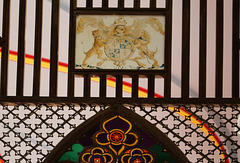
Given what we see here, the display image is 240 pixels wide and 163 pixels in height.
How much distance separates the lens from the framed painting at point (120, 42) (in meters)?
4.51

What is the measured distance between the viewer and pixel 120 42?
454 cm

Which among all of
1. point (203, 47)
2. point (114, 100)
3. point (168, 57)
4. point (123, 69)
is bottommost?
point (114, 100)

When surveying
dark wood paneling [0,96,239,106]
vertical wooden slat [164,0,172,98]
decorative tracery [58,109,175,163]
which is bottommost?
decorative tracery [58,109,175,163]

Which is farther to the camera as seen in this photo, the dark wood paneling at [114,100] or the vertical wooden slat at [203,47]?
the vertical wooden slat at [203,47]

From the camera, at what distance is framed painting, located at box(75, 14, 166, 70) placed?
4508 millimetres

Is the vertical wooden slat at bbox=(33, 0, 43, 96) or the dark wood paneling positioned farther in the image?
the vertical wooden slat at bbox=(33, 0, 43, 96)

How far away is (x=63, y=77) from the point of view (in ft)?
23.6

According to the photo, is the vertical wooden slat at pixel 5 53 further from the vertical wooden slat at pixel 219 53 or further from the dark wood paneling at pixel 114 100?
the vertical wooden slat at pixel 219 53

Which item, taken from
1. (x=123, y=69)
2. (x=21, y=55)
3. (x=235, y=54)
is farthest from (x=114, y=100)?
(x=235, y=54)

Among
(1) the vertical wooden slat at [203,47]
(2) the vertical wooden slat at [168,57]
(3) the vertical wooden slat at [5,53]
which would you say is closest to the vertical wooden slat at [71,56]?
(3) the vertical wooden slat at [5,53]

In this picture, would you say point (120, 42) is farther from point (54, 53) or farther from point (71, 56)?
point (54, 53)

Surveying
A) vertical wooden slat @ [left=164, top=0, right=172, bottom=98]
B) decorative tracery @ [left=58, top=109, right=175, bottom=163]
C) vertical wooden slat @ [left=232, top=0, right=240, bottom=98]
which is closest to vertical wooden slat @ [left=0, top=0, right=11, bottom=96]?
decorative tracery @ [left=58, top=109, right=175, bottom=163]

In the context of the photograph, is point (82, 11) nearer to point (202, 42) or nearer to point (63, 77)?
point (202, 42)

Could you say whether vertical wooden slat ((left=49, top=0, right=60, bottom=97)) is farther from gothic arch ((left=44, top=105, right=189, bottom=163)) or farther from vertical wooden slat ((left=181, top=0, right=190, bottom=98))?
vertical wooden slat ((left=181, top=0, right=190, bottom=98))
